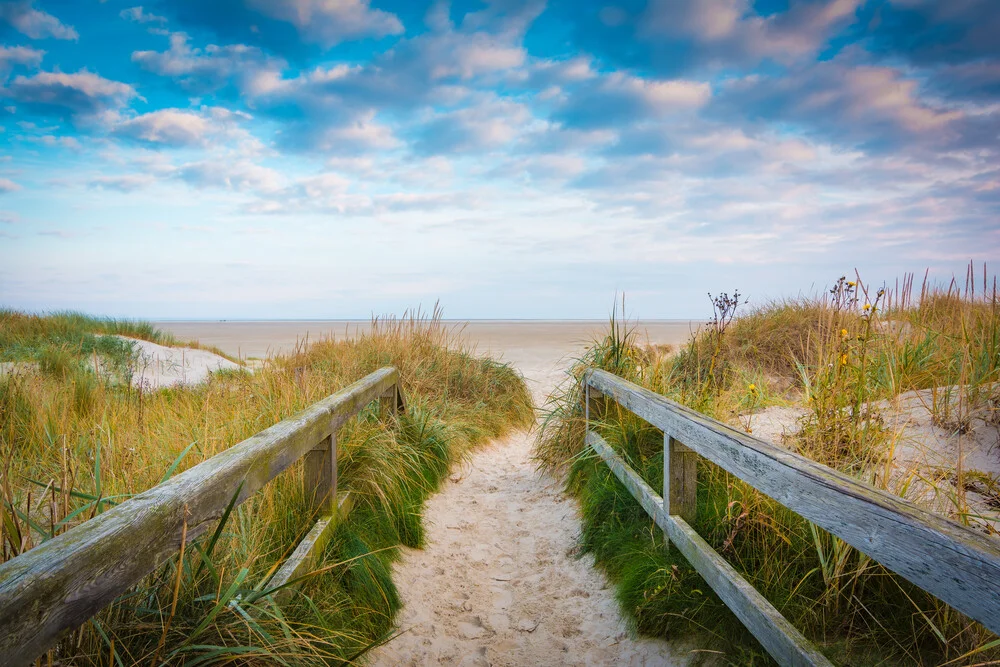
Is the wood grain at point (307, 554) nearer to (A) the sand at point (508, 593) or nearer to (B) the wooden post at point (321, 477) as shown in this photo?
(B) the wooden post at point (321, 477)

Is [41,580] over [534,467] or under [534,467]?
over

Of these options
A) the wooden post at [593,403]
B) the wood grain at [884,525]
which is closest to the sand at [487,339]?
the wooden post at [593,403]

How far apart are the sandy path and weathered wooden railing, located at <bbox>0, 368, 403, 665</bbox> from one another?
987mm

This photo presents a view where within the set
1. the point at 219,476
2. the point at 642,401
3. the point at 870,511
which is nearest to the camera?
the point at 870,511

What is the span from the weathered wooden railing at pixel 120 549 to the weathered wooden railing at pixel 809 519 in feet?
6.46

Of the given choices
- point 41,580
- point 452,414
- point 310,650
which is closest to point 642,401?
point 310,650

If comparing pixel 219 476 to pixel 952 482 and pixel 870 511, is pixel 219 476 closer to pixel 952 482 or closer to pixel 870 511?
pixel 870 511

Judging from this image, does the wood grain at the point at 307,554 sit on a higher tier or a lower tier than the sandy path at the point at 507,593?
higher

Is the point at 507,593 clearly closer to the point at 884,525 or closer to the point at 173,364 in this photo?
the point at 884,525

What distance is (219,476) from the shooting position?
1.98 m

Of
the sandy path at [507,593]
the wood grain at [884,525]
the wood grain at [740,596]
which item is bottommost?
the sandy path at [507,593]

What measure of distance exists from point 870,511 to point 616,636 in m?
1.78

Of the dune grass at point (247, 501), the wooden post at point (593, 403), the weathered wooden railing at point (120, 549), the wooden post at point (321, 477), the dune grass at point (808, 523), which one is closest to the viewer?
the weathered wooden railing at point (120, 549)

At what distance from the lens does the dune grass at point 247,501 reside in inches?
75.5
